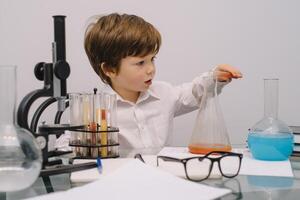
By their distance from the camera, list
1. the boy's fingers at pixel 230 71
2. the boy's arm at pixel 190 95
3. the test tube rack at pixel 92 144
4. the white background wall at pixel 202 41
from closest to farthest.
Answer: the test tube rack at pixel 92 144, the boy's fingers at pixel 230 71, the boy's arm at pixel 190 95, the white background wall at pixel 202 41

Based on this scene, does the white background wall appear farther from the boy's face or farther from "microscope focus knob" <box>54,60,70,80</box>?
"microscope focus knob" <box>54,60,70,80</box>

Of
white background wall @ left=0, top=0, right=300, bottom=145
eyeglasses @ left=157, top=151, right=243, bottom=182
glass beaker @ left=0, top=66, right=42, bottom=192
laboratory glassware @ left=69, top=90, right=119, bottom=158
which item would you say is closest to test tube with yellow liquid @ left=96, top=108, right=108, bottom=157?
laboratory glassware @ left=69, top=90, right=119, bottom=158

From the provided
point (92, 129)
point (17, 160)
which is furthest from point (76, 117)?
point (17, 160)

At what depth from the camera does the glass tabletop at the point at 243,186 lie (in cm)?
58

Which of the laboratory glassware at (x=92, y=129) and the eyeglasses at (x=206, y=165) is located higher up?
the laboratory glassware at (x=92, y=129)

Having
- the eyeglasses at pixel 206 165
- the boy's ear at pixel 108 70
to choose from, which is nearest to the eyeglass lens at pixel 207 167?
the eyeglasses at pixel 206 165

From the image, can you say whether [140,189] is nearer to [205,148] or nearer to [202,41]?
[205,148]

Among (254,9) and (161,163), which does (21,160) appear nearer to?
(161,163)

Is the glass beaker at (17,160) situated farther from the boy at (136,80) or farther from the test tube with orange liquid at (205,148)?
the boy at (136,80)

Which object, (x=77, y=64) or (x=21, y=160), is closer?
(x=21, y=160)

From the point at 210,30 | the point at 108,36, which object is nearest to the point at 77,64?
the point at 108,36

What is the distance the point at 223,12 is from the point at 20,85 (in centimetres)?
70

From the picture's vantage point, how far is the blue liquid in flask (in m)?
0.82

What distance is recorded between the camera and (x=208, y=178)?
2.21ft
